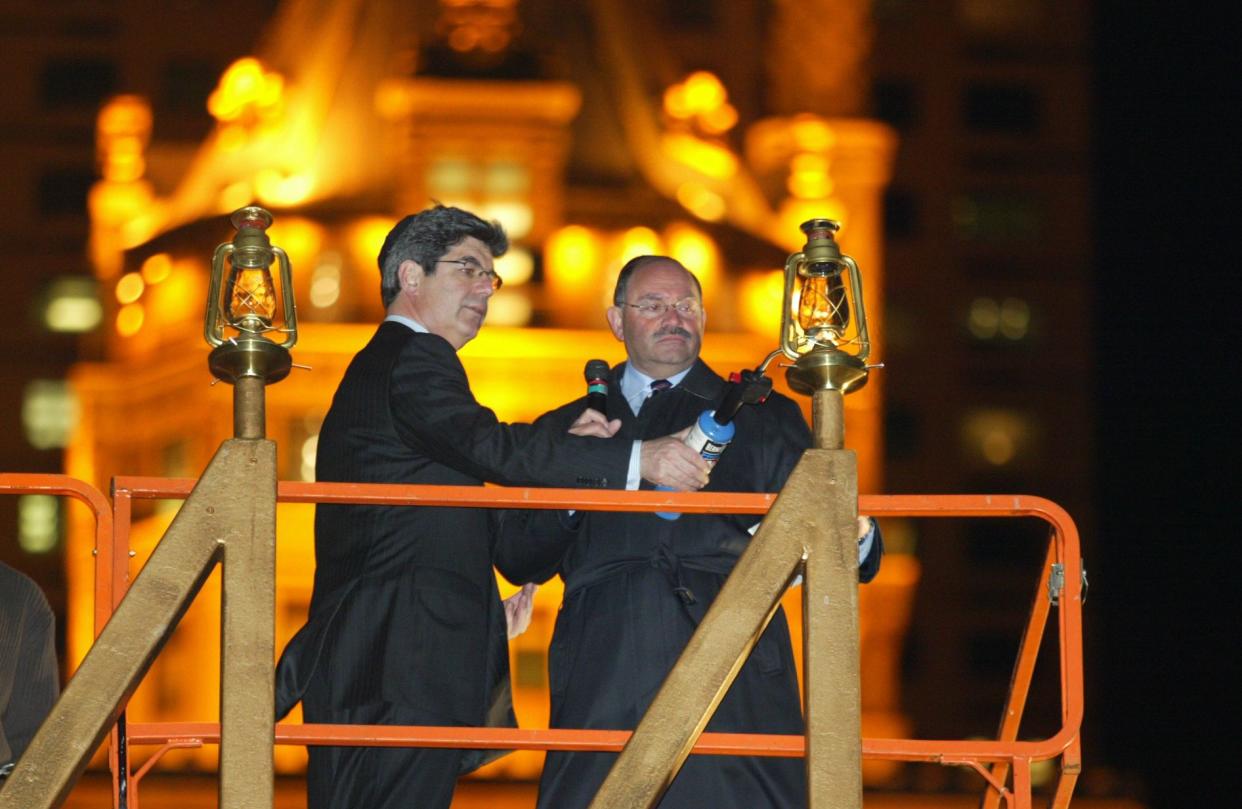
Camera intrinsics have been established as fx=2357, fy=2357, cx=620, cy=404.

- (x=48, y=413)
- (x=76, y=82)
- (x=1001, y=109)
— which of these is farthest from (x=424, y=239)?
(x=1001, y=109)

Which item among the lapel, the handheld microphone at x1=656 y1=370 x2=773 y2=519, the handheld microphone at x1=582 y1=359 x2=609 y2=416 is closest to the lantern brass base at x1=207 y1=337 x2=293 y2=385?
the handheld microphone at x1=656 y1=370 x2=773 y2=519

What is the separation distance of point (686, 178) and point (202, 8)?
1226cm

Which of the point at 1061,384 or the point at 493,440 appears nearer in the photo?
the point at 493,440

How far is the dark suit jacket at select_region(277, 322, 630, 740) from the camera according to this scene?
21.7ft

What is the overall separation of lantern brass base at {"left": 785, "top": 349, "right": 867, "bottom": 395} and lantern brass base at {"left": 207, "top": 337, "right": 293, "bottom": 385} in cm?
110

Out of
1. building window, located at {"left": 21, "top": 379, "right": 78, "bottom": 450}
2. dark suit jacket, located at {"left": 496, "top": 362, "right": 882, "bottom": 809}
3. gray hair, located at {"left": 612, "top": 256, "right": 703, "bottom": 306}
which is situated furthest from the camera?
building window, located at {"left": 21, "top": 379, "right": 78, "bottom": 450}

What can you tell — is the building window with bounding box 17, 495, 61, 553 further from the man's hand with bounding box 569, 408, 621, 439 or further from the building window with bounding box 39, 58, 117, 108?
the man's hand with bounding box 569, 408, 621, 439

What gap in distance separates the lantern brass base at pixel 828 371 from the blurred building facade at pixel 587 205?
3810 cm

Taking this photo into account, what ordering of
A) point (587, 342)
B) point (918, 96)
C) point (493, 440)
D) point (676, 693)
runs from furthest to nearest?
point (918, 96) < point (587, 342) < point (493, 440) < point (676, 693)

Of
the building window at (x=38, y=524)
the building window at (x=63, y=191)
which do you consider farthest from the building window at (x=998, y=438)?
the building window at (x=63, y=191)

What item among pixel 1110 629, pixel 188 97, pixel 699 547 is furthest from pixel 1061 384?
pixel 699 547

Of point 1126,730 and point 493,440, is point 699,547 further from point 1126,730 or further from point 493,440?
point 1126,730

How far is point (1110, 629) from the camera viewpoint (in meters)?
54.8

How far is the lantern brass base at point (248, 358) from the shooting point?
500 centimetres
